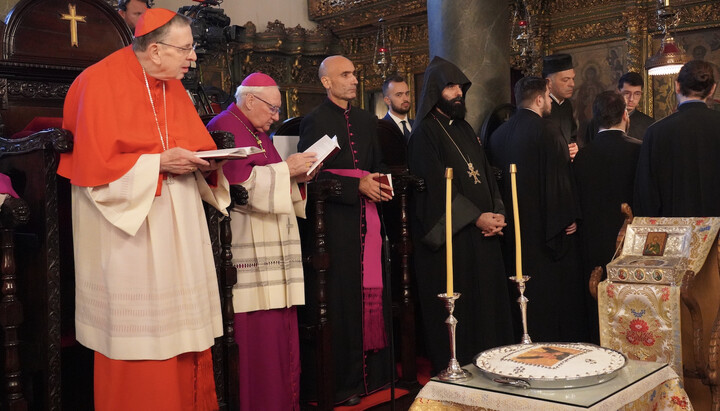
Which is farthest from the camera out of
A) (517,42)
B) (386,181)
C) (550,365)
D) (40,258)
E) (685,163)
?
(517,42)

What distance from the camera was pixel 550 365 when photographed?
2357mm

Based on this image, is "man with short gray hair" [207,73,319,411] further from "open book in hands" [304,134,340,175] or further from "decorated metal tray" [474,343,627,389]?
"decorated metal tray" [474,343,627,389]

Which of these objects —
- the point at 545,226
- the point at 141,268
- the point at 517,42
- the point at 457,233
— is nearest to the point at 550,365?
the point at 141,268

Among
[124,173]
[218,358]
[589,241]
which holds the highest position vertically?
[124,173]

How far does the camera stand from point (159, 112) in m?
3.25

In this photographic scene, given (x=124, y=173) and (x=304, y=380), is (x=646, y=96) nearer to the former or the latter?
(x=304, y=380)

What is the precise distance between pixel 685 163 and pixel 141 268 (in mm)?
3251

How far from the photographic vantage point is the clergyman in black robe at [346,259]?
4512 millimetres

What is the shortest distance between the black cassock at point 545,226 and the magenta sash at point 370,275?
120 cm

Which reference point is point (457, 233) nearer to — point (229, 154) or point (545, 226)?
point (545, 226)

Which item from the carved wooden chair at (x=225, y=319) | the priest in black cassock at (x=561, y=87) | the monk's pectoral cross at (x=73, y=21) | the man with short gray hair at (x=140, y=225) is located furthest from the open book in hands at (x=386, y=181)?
the priest in black cassock at (x=561, y=87)

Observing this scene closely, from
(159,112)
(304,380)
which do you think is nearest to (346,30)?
(304,380)

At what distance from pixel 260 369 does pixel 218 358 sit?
0.43 meters

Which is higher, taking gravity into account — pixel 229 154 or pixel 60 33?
pixel 60 33
